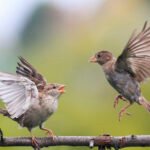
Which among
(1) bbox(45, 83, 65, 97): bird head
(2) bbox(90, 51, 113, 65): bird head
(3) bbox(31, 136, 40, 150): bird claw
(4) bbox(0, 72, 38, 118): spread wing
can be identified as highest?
(2) bbox(90, 51, 113, 65): bird head

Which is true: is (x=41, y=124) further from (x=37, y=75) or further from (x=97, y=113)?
(x=97, y=113)

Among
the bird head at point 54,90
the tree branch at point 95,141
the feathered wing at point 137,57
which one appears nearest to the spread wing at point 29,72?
the bird head at point 54,90

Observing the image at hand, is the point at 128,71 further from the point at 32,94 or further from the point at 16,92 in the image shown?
the point at 16,92

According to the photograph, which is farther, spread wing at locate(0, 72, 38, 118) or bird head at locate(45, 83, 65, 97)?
bird head at locate(45, 83, 65, 97)

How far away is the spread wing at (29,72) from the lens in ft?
27.7

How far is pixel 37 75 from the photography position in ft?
27.9

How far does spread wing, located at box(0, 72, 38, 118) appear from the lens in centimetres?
724

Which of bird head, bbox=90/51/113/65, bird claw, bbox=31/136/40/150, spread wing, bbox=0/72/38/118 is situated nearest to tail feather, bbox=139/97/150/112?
bird head, bbox=90/51/113/65

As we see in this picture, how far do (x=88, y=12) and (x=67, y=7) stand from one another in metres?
6.65

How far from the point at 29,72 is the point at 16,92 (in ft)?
3.30

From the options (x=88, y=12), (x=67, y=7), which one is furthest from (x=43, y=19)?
(x=88, y=12)

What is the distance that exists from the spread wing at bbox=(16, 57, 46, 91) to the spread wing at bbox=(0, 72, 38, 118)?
23.7 inches

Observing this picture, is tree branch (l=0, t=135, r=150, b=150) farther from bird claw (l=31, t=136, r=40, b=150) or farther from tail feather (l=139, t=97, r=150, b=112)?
tail feather (l=139, t=97, r=150, b=112)

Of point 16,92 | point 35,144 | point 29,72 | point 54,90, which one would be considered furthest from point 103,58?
point 35,144
